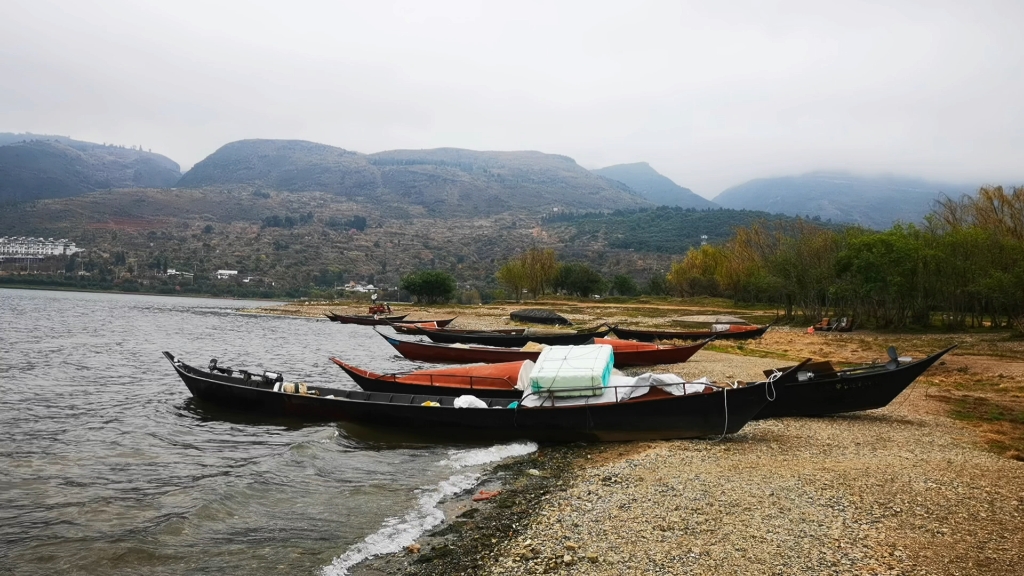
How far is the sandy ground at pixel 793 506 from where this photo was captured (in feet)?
22.8

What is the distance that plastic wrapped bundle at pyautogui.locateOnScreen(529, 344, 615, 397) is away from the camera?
48.3ft

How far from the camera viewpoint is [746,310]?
7050 cm

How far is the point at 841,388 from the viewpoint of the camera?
1557cm

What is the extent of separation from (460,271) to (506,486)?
145245 mm

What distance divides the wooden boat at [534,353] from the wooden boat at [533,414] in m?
10.3

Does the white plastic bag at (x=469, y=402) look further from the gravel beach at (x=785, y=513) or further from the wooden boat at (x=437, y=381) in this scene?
the gravel beach at (x=785, y=513)

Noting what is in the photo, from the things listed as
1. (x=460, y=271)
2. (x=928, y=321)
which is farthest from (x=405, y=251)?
(x=928, y=321)

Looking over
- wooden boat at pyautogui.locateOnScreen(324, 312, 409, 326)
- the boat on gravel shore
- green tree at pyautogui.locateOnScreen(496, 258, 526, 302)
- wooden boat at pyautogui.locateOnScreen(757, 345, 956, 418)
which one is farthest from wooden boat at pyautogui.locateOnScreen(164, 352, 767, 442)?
green tree at pyautogui.locateOnScreen(496, 258, 526, 302)

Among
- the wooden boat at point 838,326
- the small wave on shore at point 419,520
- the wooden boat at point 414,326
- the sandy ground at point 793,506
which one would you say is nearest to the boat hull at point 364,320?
the wooden boat at point 414,326

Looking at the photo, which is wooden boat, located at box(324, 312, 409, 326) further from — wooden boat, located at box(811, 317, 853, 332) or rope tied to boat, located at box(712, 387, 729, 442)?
rope tied to boat, located at box(712, 387, 729, 442)

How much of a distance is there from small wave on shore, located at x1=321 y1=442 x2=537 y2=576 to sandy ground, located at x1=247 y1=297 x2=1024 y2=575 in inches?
64.1

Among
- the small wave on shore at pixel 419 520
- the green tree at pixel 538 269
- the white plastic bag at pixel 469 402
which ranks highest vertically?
the green tree at pixel 538 269

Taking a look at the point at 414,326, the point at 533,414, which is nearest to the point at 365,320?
the point at 414,326

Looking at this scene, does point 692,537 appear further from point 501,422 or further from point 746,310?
point 746,310
